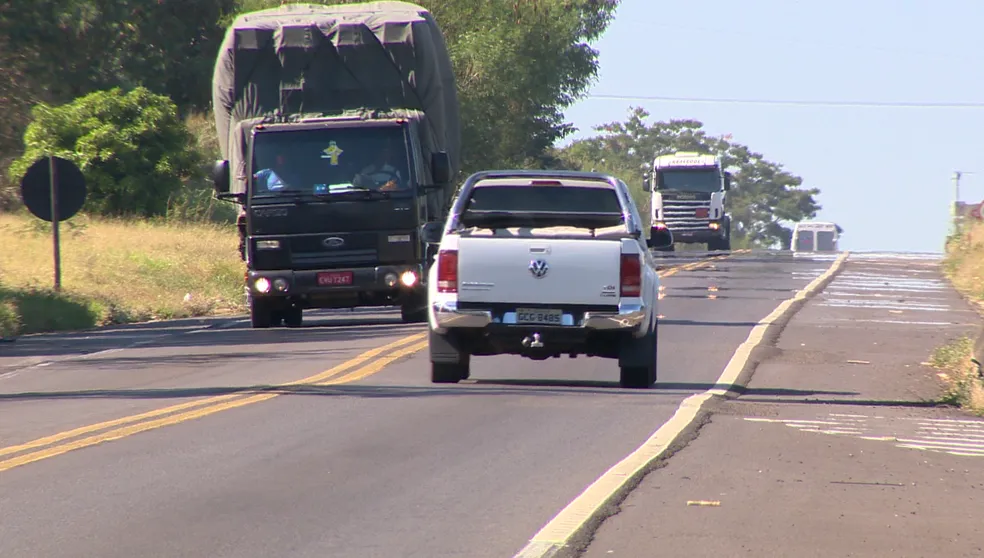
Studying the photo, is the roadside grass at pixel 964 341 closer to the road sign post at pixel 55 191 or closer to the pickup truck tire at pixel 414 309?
the pickup truck tire at pixel 414 309

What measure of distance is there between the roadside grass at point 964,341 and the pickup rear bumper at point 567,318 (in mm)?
2792

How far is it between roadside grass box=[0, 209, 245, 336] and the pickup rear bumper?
10725 mm

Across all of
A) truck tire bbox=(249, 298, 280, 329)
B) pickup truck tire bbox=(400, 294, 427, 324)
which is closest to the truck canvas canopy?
pickup truck tire bbox=(400, 294, 427, 324)

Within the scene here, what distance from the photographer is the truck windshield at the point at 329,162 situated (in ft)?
67.3

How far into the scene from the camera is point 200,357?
17797 mm

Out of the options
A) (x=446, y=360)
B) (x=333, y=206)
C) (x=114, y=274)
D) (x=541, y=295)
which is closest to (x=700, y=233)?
(x=114, y=274)

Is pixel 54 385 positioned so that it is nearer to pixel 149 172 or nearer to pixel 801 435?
pixel 801 435

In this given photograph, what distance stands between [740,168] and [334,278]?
11617 centimetres

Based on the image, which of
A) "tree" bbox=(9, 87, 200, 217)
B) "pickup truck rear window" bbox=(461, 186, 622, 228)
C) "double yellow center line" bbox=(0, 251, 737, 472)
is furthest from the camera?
"tree" bbox=(9, 87, 200, 217)

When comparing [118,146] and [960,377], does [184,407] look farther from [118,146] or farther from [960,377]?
[118,146]

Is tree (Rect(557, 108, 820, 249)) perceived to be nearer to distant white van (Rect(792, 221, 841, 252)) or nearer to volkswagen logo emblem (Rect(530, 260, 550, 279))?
distant white van (Rect(792, 221, 841, 252))

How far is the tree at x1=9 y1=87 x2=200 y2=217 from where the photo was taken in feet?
130

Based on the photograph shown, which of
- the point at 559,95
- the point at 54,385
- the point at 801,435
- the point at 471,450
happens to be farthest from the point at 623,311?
the point at 559,95

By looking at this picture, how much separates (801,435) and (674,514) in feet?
11.2
